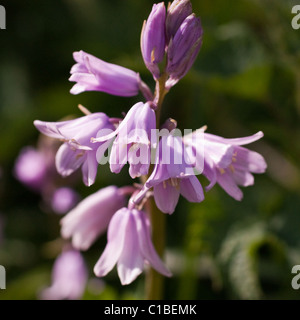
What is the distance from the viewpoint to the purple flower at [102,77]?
1.33m

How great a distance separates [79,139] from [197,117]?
1203 millimetres

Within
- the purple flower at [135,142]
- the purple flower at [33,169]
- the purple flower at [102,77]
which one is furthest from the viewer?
the purple flower at [33,169]

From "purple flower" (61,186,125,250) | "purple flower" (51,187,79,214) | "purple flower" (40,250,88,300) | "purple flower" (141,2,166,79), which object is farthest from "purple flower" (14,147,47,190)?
"purple flower" (141,2,166,79)

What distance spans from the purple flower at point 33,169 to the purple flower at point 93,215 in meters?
0.86

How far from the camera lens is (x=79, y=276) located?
2320mm

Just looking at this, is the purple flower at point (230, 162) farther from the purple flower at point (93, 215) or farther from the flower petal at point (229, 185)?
the purple flower at point (93, 215)

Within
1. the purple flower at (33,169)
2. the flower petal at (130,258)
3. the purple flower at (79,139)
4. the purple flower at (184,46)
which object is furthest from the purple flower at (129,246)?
the purple flower at (33,169)

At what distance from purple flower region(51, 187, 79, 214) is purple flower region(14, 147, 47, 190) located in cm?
11

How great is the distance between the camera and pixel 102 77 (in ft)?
4.36

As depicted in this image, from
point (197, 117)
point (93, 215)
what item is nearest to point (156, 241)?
point (93, 215)

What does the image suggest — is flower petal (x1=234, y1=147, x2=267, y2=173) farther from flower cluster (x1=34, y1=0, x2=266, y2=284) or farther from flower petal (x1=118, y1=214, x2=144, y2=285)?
flower petal (x1=118, y1=214, x2=144, y2=285)

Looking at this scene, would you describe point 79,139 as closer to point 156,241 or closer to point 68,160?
point 68,160

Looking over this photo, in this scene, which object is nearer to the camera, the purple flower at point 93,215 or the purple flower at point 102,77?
the purple flower at point 102,77
